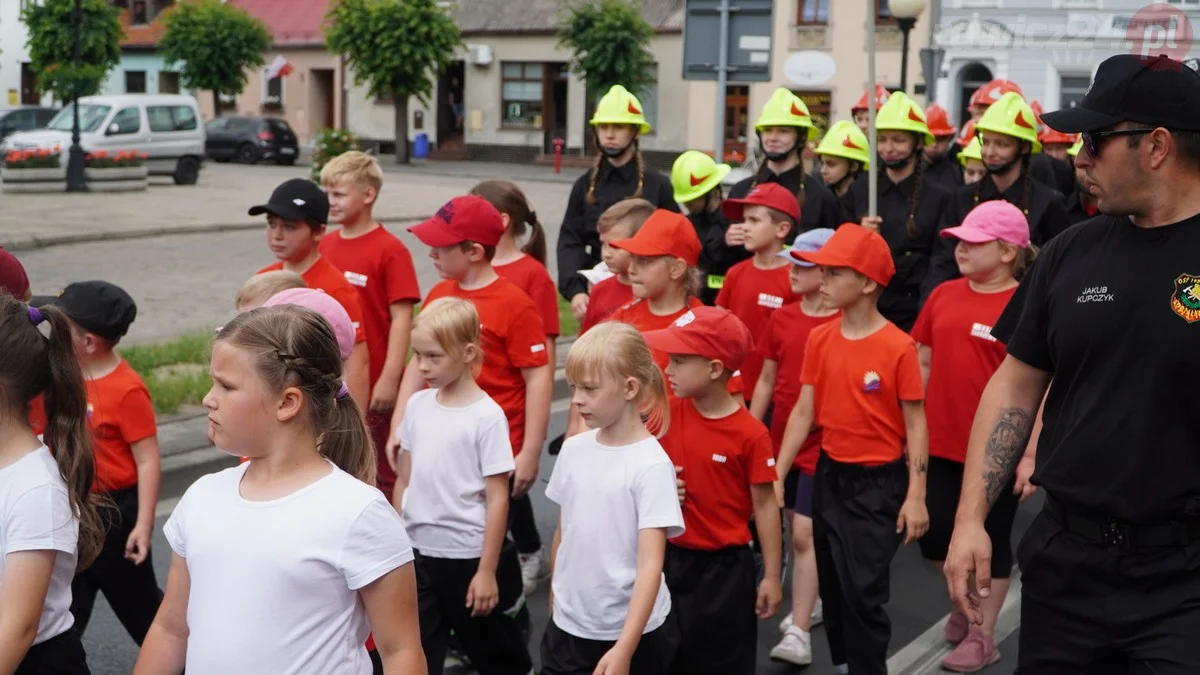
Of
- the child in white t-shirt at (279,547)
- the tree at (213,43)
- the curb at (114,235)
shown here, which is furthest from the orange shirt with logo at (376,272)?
the tree at (213,43)

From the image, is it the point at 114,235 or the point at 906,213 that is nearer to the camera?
the point at 906,213

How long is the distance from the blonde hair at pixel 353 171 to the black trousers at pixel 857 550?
2.33 meters

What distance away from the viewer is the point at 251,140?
43.2 metres

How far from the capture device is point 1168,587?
10.8 ft

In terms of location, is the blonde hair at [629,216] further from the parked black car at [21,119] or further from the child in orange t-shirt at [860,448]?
the parked black car at [21,119]

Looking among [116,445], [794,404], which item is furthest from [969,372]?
[116,445]

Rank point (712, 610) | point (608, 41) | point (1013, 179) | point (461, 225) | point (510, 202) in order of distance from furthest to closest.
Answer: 1. point (608, 41)
2. point (1013, 179)
3. point (510, 202)
4. point (461, 225)
5. point (712, 610)

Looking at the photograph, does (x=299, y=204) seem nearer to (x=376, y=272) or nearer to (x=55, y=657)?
(x=376, y=272)

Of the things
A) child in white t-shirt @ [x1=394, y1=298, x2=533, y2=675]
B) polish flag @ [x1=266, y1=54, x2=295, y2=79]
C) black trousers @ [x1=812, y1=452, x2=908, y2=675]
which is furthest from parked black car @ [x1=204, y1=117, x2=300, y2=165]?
child in white t-shirt @ [x1=394, y1=298, x2=533, y2=675]

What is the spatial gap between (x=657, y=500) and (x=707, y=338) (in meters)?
0.76

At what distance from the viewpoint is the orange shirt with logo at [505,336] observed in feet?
18.9

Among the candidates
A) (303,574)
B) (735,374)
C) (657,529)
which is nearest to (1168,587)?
(657,529)

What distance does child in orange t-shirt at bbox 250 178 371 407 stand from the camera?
5.82m

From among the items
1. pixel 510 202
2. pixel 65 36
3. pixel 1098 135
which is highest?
pixel 65 36
